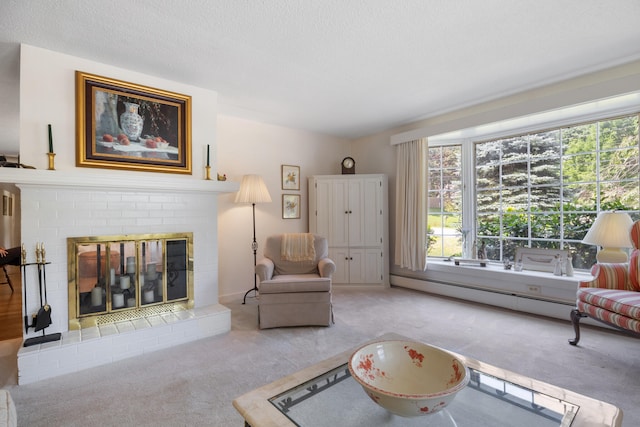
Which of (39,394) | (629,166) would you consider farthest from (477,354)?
(39,394)

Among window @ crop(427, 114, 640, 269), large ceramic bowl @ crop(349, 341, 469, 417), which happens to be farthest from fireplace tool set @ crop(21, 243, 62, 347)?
window @ crop(427, 114, 640, 269)

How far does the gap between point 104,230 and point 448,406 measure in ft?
8.97

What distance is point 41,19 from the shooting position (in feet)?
6.34

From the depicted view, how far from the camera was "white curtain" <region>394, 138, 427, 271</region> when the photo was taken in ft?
13.4

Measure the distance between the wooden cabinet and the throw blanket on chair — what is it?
1003mm

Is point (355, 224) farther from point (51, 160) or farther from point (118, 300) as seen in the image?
point (51, 160)

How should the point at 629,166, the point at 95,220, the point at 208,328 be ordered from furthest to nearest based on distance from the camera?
the point at 629,166, the point at 208,328, the point at 95,220

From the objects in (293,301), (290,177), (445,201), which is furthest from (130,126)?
(445,201)

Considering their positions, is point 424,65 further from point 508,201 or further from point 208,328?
point 208,328

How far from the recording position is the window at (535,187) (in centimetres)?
301

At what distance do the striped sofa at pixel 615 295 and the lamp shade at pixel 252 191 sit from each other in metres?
3.17

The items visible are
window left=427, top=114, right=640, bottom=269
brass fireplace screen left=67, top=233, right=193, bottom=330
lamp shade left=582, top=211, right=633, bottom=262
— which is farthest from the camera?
window left=427, top=114, right=640, bottom=269

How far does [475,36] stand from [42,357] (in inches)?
148

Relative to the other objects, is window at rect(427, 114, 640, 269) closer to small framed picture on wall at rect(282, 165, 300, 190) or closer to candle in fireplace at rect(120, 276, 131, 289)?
small framed picture on wall at rect(282, 165, 300, 190)
